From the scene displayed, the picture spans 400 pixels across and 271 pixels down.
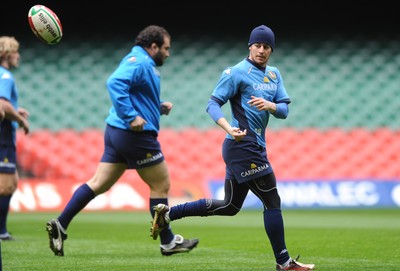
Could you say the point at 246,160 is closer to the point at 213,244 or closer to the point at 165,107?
the point at 165,107

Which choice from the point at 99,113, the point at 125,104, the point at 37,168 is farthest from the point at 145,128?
the point at 99,113

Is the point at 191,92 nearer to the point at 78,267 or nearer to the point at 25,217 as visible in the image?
the point at 25,217

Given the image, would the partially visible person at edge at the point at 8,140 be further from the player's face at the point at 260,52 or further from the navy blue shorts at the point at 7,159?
the player's face at the point at 260,52

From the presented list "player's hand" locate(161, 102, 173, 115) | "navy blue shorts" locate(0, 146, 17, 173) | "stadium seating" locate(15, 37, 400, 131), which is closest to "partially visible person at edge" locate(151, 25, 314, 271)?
"player's hand" locate(161, 102, 173, 115)

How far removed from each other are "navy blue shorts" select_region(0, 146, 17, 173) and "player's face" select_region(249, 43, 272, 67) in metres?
3.68

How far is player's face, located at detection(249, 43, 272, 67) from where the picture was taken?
618 centimetres

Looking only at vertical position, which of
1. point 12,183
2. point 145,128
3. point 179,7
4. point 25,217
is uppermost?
point 179,7

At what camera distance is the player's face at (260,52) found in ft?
20.3

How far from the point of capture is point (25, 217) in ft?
43.5

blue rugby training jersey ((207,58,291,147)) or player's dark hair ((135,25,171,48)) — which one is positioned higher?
player's dark hair ((135,25,171,48))

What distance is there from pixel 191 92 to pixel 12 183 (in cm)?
1052

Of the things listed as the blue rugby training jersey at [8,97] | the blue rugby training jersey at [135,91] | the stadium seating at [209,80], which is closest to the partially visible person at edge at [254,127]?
the blue rugby training jersey at [135,91]

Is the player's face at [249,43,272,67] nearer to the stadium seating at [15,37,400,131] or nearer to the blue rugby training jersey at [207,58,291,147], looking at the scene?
the blue rugby training jersey at [207,58,291,147]

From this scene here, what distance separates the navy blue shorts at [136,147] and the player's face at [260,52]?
1604 mm
